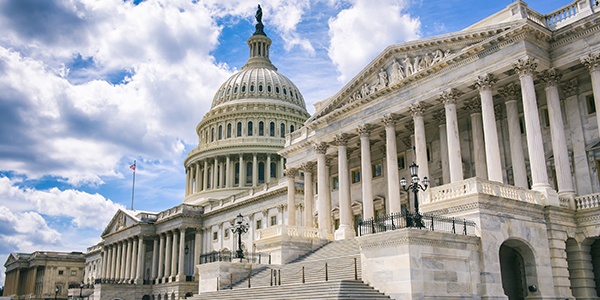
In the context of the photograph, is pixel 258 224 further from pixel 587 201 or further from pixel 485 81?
pixel 587 201

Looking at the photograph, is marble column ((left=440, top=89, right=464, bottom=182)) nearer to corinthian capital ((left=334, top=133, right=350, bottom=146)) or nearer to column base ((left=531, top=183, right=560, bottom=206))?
column base ((left=531, top=183, right=560, bottom=206))

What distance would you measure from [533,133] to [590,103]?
536cm

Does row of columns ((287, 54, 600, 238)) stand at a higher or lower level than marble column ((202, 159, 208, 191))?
lower

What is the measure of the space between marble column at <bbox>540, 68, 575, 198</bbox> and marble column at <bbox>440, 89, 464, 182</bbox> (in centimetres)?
554

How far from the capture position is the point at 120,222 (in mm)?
101812

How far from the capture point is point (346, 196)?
153 feet

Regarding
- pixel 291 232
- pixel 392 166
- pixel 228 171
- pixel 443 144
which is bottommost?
pixel 291 232

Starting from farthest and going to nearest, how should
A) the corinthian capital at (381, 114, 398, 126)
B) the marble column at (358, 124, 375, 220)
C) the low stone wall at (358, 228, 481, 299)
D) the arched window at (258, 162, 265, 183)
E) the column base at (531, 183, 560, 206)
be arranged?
the arched window at (258, 162, 265, 183) → the marble column at (358, 124, 375, 220) → the corinthian capital at (381, 114, 398, 126) → the column base at (531, 183, 560, 206) → the low stone wall at (358, 228, 481, 299)

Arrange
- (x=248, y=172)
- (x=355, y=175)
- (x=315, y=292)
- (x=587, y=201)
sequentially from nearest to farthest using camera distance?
(x=315, y=292), (x=587, y=201), (x=355, y=175), (x=248, y=172)

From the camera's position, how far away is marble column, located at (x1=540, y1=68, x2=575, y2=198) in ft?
108

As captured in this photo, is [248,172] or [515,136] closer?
[515,136]

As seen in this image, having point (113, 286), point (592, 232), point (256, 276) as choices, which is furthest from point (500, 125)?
point (113, 286)

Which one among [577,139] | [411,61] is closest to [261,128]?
[411,61]

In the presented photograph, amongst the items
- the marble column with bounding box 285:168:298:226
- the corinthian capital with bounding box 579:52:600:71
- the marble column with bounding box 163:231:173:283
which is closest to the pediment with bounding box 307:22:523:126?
the corinthian capital with bounding box 579:52:600:71
